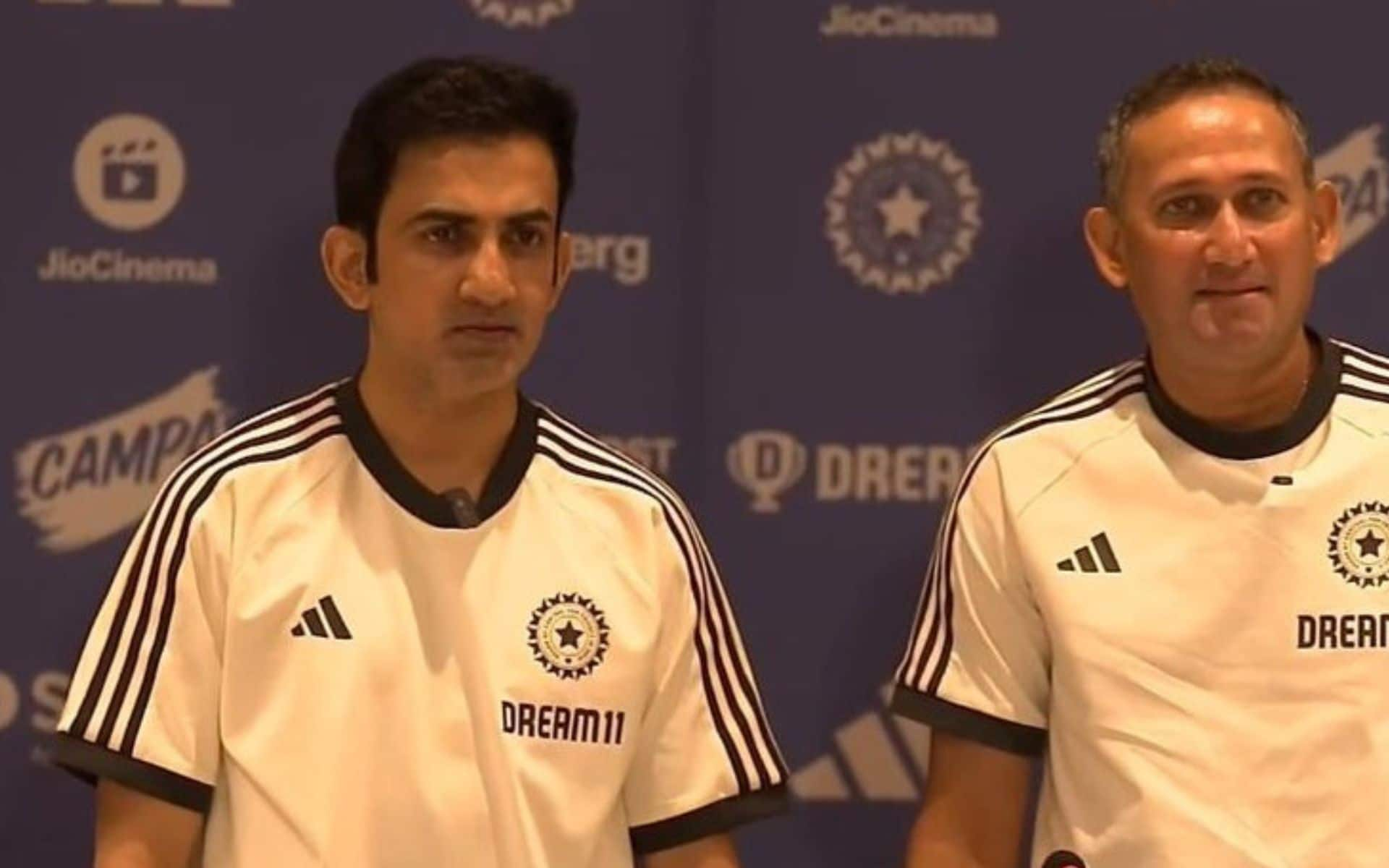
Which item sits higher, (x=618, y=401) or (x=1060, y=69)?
(x=1060, y=69)

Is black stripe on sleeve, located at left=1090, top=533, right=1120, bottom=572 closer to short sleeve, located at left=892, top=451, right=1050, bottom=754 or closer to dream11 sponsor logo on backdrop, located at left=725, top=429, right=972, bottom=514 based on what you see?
short sleeve, located at left=892, top=451, right=1050, bottom=754

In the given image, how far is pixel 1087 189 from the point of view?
2.34 meters

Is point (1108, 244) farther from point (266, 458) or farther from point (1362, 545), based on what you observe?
point (266, 458)

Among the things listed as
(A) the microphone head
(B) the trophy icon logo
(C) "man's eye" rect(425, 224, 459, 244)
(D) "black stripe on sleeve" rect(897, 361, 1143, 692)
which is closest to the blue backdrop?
(B) the trophy icon logo

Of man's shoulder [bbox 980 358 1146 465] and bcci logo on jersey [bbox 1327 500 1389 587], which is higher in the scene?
man's shoulder [bbox 980 358 1146 465]

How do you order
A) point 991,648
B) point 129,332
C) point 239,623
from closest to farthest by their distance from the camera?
A: point 239,623 → point 991,648 → point 129,332

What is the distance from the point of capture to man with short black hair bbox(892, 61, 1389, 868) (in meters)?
1.97

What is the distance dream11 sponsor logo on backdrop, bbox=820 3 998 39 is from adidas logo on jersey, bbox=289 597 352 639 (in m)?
0.88

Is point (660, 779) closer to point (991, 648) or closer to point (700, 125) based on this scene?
point (991, 648)

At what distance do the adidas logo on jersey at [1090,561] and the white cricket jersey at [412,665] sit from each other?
0.34 metres

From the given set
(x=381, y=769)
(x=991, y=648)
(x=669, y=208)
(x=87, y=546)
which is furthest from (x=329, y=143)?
(x=991, y=648)

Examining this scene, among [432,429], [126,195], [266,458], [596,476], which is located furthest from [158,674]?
[126,195]

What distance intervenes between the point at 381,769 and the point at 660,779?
11.0 inches

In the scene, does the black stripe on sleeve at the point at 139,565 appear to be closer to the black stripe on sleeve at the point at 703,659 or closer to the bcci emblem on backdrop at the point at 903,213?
the black stripe on sleeve at the point at 703,659
